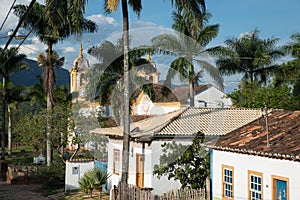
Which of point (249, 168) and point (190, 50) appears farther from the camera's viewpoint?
point (190, 50)

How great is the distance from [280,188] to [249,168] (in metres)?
1.56

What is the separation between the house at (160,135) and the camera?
17.9 metres

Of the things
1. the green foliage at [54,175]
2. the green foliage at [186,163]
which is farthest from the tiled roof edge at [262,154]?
the green foliage at [54,175]

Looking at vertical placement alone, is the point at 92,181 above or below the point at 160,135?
below

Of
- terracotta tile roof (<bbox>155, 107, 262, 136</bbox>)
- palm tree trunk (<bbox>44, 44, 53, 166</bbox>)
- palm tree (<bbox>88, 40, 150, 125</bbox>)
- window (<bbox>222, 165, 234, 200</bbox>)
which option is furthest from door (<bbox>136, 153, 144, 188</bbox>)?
palm tree trunk (<bbox>44, 44, 53, 166</bbox>)

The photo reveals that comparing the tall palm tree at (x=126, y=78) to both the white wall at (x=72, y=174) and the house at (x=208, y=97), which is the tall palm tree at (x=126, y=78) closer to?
the white wall at (x=72, y=174)

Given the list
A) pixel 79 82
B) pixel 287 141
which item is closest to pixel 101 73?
pixel 287 141

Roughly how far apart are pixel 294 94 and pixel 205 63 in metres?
8.46

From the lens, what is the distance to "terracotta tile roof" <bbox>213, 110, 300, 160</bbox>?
13.3 meters

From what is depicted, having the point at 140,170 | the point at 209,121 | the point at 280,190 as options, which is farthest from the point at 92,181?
the point at 280,190

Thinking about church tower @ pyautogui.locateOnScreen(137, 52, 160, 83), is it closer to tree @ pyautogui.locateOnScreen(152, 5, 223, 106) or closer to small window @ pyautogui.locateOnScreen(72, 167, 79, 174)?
tree @ pyautogui.locateOnScreen(152, 5, 223, 106)

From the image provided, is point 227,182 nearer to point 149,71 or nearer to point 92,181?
point 92,181

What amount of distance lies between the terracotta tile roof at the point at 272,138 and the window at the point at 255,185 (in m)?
0.79

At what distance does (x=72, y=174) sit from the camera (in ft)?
73.2
